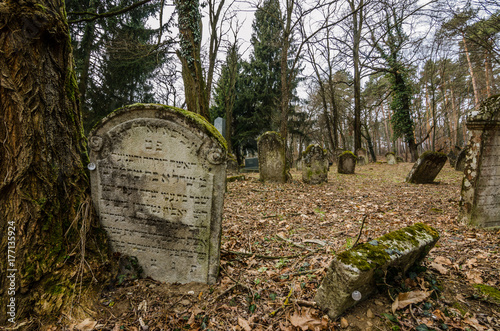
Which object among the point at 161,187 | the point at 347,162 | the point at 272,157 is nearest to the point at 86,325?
the point at 161,187

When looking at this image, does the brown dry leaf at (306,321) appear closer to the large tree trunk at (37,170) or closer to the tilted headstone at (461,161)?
the large tree trunk at (37,170)

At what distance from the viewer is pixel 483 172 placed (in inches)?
153

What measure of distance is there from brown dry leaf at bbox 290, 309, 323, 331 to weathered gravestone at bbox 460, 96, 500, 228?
13.2 feet

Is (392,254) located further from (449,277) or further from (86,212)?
(86,212)

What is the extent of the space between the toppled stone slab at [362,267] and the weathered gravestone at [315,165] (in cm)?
658

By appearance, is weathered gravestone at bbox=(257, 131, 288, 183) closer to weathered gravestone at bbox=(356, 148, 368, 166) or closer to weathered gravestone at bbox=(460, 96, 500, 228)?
weathered gravestone at bbox=(460, 96, 500, 228)

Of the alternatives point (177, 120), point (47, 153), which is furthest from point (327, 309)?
point (47, 153)

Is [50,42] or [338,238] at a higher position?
[50,42]

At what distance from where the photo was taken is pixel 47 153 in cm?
202

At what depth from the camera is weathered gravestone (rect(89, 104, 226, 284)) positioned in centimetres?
240

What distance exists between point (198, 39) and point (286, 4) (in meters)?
6.18

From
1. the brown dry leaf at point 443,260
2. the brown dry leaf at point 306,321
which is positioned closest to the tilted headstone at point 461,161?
the brown dry leaf at point 443,260

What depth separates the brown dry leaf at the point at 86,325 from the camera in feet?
6.14

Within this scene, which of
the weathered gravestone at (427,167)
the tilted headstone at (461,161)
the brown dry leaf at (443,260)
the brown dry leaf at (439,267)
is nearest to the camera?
the brown dry leaf at (439,267)
